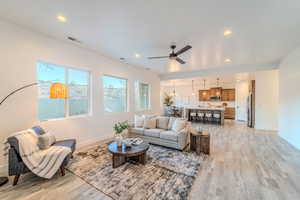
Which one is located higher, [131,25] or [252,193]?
[131,25]

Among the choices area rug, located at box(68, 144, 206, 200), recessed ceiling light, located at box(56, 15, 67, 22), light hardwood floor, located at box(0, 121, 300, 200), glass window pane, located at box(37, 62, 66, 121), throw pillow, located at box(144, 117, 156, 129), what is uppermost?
recessed ceiling light, located at box(56, 15, 67, 22)

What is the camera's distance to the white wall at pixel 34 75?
8.86 ft

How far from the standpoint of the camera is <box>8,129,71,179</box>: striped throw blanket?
7.22 ft

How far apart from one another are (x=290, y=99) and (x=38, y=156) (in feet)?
23.3

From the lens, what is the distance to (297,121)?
393 cm

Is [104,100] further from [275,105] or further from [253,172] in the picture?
[275,105]

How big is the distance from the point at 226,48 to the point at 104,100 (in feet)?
14.8

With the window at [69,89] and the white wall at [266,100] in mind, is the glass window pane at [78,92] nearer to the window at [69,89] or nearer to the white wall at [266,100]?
the window at [69,89]

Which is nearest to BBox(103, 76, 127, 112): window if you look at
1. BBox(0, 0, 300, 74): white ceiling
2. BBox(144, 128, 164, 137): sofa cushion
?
BBox(0, 0, 300, 74): white ceiling

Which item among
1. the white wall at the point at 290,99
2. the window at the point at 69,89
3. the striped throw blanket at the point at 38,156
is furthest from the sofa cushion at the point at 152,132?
the white wall at the point at 290,99

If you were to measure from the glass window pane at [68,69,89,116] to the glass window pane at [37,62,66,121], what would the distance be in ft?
0.81

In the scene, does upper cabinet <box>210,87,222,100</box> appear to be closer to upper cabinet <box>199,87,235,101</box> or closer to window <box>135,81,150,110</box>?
upper cabinet <box>199,87,235,101</box>

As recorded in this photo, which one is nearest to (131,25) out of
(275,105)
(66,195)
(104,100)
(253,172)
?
(104,100)

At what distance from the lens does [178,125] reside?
3.93m
